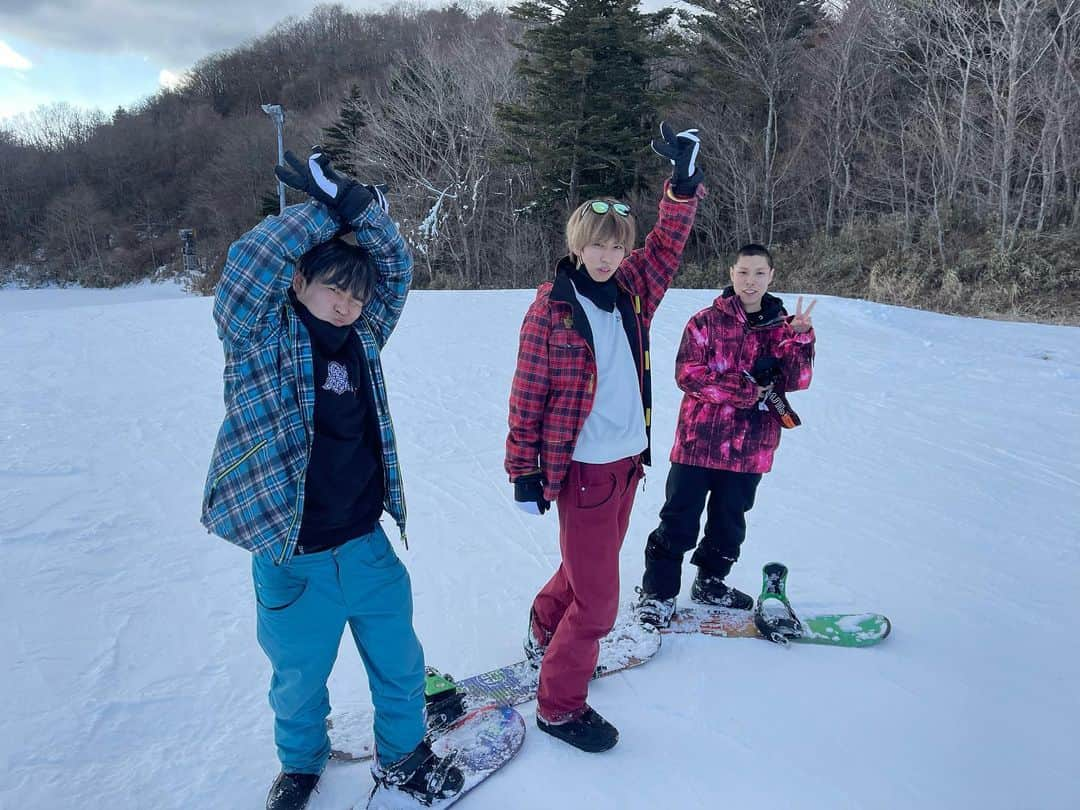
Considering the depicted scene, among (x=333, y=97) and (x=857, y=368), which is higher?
(x=333, y=97)

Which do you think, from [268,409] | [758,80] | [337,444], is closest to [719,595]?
[337,444]

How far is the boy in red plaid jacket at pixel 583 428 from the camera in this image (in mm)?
2162

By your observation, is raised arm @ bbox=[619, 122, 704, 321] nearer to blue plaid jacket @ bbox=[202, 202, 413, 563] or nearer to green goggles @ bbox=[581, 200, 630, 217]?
green goggles @ bbox=[581, 200, 630, 217]

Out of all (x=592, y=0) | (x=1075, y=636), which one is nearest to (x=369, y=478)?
(x=1075, y=636)

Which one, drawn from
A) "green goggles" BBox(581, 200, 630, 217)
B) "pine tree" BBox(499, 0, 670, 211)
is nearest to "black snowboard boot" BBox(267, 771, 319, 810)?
"green goggles" BBox(581, 200, 630, 217)

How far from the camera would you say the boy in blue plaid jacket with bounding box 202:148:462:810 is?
1810mm

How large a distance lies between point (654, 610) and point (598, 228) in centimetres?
169

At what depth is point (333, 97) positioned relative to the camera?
4241 cm

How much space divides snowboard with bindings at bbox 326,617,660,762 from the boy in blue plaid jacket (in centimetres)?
22

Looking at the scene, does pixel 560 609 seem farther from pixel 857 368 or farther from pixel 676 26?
pixel 676 26

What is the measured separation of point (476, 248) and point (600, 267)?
879 inches

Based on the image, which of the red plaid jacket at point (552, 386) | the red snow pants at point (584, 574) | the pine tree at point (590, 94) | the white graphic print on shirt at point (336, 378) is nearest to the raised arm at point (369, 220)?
the white graphic print on shirt at point (336, 378)

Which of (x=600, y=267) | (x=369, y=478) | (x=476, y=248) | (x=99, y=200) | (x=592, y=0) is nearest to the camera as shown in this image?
(x=369, y=478)

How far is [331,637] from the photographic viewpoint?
6.42 ft
